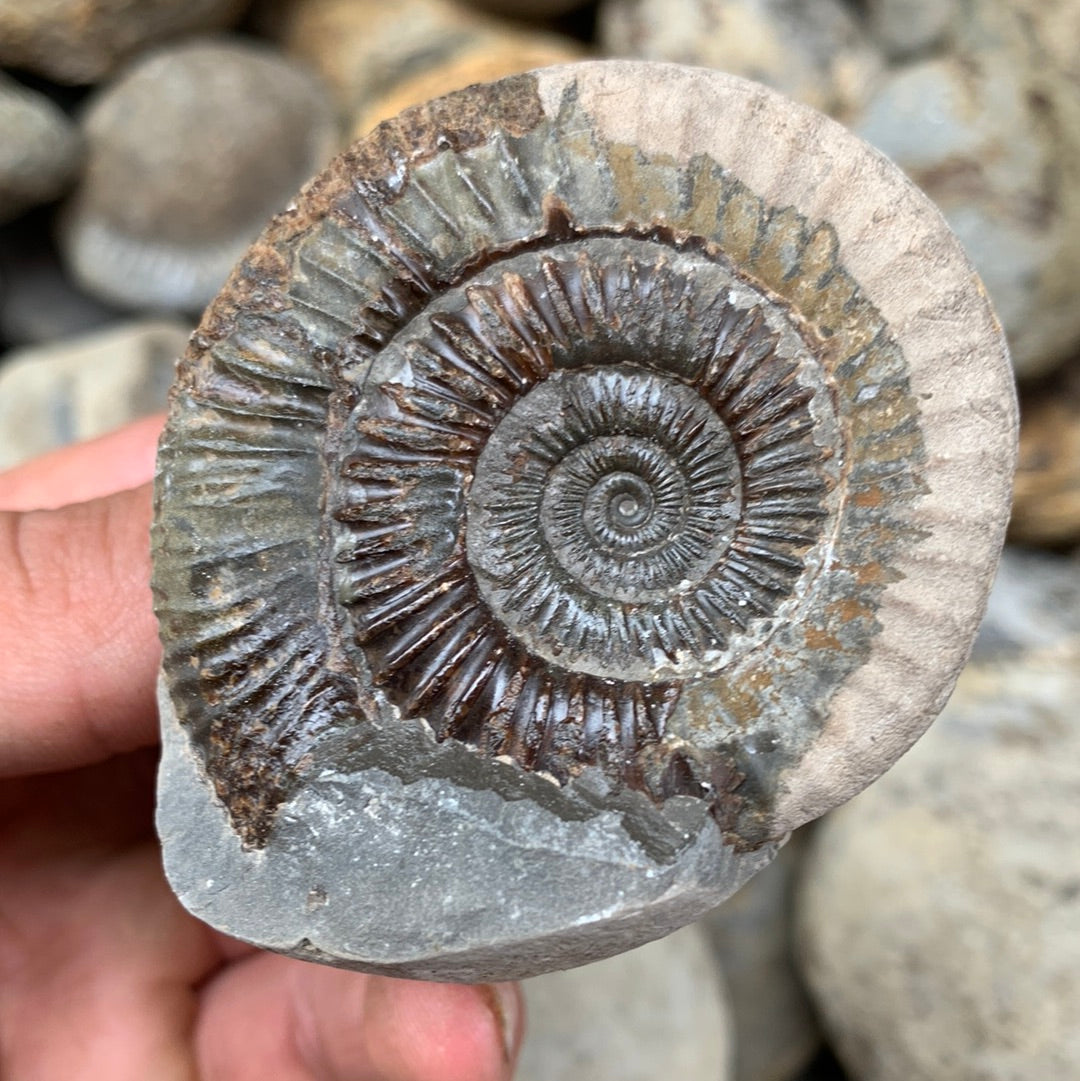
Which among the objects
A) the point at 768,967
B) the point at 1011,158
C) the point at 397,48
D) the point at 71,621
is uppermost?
the point at 1011,158

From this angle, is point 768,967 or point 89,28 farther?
point 89,28

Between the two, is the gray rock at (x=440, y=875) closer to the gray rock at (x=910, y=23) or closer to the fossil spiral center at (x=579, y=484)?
the fossil spiral center at (x=579, y=484)

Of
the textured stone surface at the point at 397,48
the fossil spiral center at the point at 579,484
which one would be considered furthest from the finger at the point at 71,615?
the textured stone surface at the point at 397,48

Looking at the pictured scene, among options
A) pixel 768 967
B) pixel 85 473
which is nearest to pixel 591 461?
pixel 85 473

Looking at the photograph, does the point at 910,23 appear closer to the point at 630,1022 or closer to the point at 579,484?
the point at 579,484

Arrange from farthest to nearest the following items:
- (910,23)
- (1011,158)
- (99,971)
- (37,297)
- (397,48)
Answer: (37,297) → (397,48) → (910,23) → (1011,158) → (99,971)

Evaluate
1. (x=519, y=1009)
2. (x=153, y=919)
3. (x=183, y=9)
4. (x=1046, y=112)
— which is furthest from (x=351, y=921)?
(x=183, y=9)
